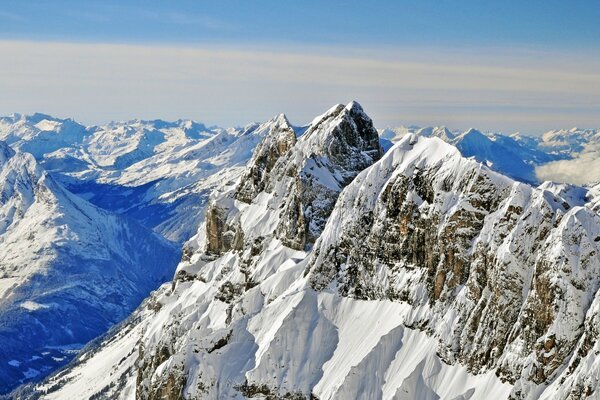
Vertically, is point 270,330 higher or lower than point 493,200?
lower

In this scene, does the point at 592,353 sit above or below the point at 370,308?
above

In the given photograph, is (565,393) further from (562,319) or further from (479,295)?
(479,295)

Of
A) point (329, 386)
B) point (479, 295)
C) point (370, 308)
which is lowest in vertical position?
point (329, 386)

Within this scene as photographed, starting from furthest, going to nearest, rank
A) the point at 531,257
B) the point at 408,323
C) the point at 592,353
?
the point at 408,323 → the point at 531,257 → the point at 592,353

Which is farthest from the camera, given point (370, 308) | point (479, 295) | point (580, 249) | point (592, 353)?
point (370, 308)

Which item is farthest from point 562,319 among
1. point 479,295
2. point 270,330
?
point 270,330

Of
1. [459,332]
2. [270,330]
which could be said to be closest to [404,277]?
[459,332]

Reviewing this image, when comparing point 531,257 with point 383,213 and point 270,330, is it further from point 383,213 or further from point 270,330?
point 270,330

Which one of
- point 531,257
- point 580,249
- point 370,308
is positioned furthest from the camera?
point 370,308

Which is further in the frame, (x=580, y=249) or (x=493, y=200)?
(x=493, y=200)
